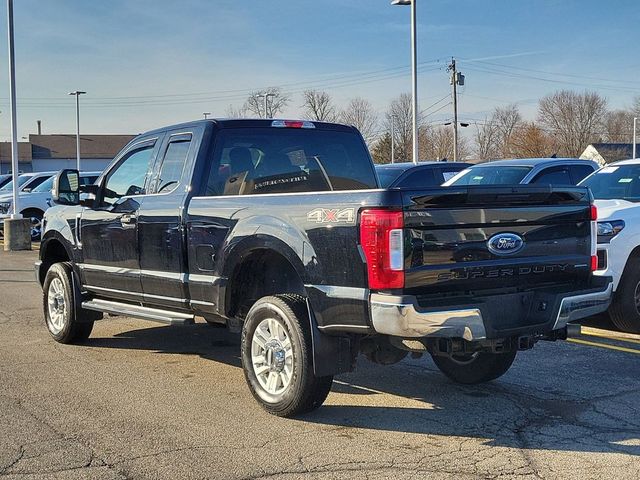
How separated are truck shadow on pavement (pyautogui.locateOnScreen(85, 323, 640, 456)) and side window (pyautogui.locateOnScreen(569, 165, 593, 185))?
16.5 feet

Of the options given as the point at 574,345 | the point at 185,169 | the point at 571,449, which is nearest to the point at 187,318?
the point at 185,169

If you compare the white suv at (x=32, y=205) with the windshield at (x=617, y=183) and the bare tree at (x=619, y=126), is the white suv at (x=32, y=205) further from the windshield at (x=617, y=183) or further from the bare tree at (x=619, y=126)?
the bare tree at (x=619, y=126)

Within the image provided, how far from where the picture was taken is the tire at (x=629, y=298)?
762 centimetres

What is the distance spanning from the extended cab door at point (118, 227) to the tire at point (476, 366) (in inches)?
107

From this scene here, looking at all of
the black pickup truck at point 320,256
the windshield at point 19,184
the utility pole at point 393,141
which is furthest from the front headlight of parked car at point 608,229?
the utility pole at point 393,141

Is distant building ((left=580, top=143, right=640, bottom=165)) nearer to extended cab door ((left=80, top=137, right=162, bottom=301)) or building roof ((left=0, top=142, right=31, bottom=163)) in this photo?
building roof ((left=0, top=142, right=31, bottom=163))

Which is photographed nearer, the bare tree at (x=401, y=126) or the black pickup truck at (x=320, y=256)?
the black pickup truck at (x=320, y=256)

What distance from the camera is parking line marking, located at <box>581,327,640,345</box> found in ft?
24.8

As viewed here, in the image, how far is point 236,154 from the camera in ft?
20.1

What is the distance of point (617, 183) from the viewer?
884 cm

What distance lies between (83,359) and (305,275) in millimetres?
3106

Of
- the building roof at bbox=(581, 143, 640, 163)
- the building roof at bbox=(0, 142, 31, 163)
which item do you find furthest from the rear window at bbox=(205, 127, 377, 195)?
the building roof at bbox=(0, 142, 31, 163)

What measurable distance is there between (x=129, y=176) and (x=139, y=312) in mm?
1340

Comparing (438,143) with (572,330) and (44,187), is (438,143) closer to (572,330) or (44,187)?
(44,187)
